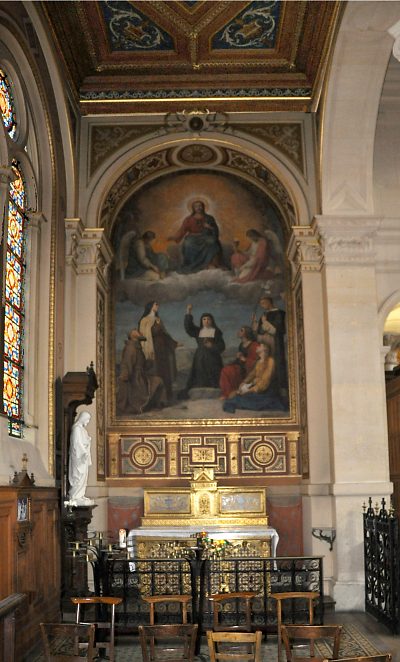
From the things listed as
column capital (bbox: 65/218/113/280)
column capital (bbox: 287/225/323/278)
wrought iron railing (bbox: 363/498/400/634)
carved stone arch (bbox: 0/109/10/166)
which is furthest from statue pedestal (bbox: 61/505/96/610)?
column capital (bbox: 287/225/323/278)

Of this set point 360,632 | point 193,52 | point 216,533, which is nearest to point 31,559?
point 216,533

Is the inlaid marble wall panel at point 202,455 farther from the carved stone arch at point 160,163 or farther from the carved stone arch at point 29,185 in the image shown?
the carved stone arch at point 29,185

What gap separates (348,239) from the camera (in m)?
13.0

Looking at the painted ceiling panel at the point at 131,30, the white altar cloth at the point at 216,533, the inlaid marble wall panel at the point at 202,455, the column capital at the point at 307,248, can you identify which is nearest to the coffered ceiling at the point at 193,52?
the painted ceiling panel at the point at 131,30

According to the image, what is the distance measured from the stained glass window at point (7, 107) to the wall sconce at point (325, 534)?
22.8 ft

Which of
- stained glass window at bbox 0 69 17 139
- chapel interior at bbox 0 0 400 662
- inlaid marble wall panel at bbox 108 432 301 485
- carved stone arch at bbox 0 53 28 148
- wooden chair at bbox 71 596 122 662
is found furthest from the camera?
inlaid marble wall panel at bbox 108 432 301 485

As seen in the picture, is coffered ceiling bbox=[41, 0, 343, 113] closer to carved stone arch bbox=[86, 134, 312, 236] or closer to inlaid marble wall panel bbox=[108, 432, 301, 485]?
carved stone arch bbox=[86, 134, 312, 236]

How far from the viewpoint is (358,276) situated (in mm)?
12961

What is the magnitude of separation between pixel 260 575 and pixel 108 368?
14.2 ft

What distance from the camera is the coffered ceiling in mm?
12156

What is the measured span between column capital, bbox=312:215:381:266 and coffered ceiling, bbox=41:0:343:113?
6.82ft

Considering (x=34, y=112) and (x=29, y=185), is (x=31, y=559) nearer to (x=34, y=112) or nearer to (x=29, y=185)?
(x=29, y=185)

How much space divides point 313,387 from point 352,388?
86 centimetres

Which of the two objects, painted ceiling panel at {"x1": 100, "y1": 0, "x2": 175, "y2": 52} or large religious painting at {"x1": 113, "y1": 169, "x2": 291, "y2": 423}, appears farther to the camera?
large religious painting at {"x1": 113, "y1": 169, "x2": 291, "y2": 423}
